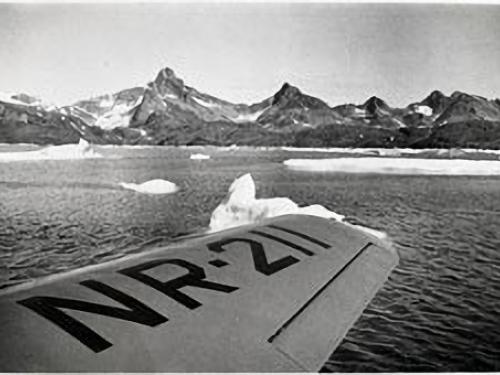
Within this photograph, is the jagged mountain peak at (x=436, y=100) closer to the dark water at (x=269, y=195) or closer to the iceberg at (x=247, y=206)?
the dark water at (x=269, y=195)

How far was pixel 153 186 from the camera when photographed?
163 cm

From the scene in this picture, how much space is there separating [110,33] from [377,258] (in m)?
1.29

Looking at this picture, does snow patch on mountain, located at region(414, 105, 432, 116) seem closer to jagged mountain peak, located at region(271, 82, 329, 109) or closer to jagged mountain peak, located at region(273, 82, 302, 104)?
jagged mountain peak, located at region(271, 82, 329, 109)

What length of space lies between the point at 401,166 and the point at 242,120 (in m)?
0.72

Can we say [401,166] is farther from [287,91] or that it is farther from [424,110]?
[287,91]

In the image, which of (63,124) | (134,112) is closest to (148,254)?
(134,112)

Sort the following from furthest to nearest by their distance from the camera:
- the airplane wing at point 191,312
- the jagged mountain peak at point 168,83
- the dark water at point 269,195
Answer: the jagged mountain peak at point 168,83 < the dark water at point 269,195 < the airplane wing at point 191,312

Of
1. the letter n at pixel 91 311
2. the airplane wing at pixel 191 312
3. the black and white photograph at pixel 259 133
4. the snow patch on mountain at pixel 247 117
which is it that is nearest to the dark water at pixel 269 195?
the black and white photograph at pixel 259 133

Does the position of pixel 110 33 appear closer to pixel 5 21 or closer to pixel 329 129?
pixel 5 21

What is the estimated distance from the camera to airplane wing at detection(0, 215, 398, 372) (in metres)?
0.70

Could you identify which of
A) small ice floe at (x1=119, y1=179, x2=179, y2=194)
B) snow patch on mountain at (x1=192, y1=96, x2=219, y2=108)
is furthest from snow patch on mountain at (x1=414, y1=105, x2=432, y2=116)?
small ice floe at (x1=119, y1=179, x2=179, y2=194)

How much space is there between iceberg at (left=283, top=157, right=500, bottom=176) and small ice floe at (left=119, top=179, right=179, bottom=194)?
19.2 inches

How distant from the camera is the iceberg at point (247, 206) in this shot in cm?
155

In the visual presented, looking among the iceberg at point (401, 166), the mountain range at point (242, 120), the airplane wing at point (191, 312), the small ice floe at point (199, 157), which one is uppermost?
the mountain range at point (242, 120)
